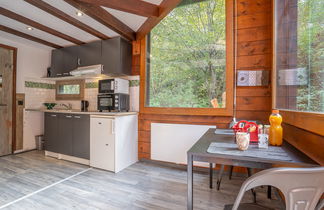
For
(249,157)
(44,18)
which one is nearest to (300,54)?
(249,157)

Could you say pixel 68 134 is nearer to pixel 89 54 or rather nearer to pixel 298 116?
pixel 89 54

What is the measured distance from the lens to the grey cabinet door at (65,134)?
9.40 ft

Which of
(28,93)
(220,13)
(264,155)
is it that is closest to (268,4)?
(220,13)

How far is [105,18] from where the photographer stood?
7.51ft

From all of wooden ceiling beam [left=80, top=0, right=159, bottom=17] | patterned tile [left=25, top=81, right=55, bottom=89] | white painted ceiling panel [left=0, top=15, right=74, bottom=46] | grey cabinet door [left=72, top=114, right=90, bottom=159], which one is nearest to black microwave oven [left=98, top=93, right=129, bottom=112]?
grey cabinet door [left=72, top=114, right=90, bottom=159]

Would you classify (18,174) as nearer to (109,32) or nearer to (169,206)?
(169,206)

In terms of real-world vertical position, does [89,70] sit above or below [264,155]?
above

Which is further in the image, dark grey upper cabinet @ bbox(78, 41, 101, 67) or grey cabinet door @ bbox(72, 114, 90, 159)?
dark grey upper cabinet @ bbox(78, 41, 101, 67)

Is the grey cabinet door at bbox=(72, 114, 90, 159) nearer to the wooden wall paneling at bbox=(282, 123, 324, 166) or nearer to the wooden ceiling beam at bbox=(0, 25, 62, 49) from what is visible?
the wooden ceiling beam at bbox=(0, 25, 62, 49)

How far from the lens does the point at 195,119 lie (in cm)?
253

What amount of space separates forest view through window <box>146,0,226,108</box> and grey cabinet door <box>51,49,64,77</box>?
6.37 feet

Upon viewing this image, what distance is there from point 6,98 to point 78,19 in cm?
230

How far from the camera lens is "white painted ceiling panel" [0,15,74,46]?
2.52 m

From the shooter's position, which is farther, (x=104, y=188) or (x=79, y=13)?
(x=79, y=13)
